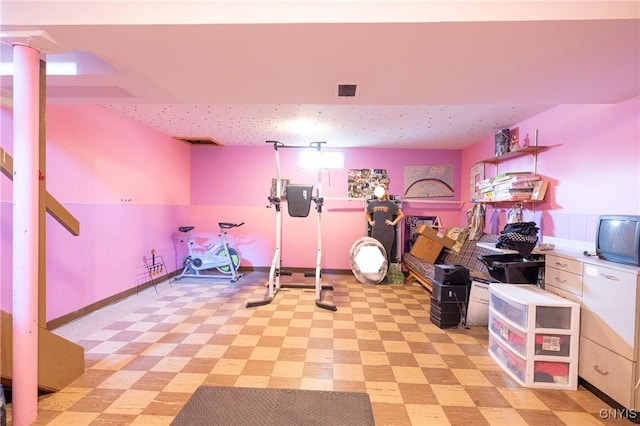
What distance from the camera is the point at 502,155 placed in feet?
11.8

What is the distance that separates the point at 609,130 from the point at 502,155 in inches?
50.0

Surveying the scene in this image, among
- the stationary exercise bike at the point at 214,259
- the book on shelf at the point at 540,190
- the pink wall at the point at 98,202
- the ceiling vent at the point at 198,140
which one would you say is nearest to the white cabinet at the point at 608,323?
the book on shelf at the point at 540,190

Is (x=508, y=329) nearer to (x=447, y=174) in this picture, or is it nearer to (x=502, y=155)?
(x=502, y=155)

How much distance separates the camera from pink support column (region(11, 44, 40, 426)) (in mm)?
1538

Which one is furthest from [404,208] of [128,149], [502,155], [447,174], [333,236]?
[128,149]

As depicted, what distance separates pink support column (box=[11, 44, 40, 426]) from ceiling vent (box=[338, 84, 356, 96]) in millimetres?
1953

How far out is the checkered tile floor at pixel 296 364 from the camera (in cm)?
173

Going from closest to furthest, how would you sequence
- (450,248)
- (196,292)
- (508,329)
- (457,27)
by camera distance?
(457,27), (508,329), (196,292), (450,248)

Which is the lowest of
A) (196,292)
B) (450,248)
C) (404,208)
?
(196,292)

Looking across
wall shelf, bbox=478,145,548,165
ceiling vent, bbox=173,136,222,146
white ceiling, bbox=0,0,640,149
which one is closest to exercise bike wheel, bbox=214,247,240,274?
ceiling vent, bbox=173,136,222,146

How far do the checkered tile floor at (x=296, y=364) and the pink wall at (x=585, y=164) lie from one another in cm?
152

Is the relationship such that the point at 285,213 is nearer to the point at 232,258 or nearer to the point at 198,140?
the point at 232,258

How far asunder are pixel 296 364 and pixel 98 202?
10.4 ft

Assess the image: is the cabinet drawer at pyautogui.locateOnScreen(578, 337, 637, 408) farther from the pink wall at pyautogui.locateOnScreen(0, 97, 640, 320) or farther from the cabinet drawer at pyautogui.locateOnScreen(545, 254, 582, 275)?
the pink wall at pyautogui.locateOnScreen(0, 97, 640, 320)
